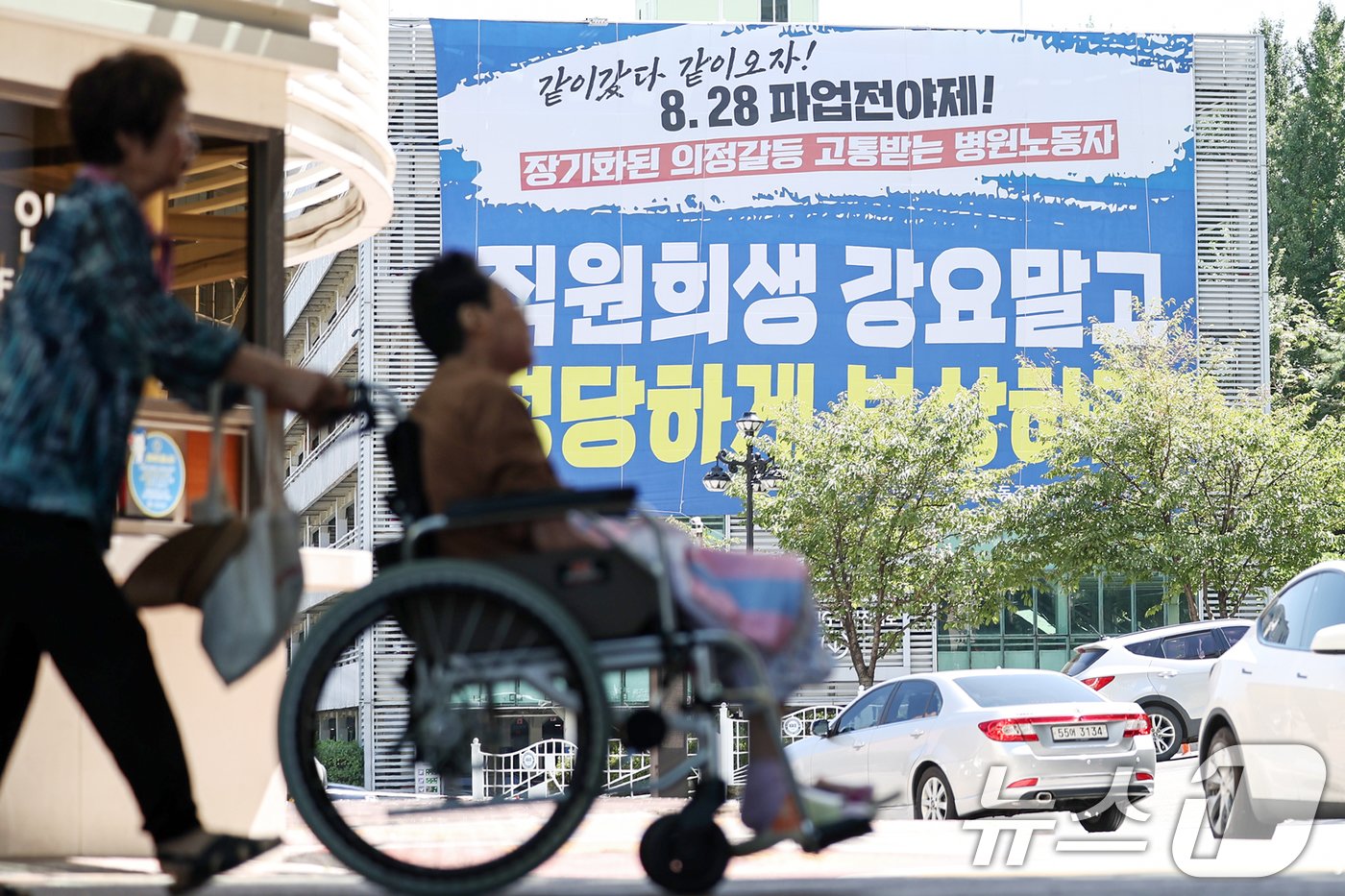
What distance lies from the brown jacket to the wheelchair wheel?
0.26 metres

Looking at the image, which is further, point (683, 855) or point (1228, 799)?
point (1228, 799)

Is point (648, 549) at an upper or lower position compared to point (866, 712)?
upper

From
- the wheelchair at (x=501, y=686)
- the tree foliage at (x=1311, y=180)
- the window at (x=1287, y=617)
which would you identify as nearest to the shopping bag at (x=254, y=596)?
the wheelchair at (x=501, y=686)

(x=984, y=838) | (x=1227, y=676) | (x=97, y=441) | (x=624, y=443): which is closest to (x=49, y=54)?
(x=97, y=441)

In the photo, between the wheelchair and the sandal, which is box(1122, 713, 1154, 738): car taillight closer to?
the wheelchair

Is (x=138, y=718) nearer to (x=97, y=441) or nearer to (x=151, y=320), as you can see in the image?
(x=97, y=441)

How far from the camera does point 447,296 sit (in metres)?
4.14

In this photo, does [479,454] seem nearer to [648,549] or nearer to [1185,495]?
[648,549]

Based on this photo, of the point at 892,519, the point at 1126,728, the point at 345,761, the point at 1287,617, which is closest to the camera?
the point at 1287,617

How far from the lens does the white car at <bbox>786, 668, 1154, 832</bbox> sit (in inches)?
512

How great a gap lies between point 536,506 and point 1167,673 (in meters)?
18.4

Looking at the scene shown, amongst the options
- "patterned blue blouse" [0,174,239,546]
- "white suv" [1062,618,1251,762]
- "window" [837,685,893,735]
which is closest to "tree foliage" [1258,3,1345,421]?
"white suv" [1062,618,1251,762]

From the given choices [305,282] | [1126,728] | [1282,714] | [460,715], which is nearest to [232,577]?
[460,715]

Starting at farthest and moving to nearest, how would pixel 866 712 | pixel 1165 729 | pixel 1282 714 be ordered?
pixel 1165 729 < pixel 866 712 < pixel 1282 714
